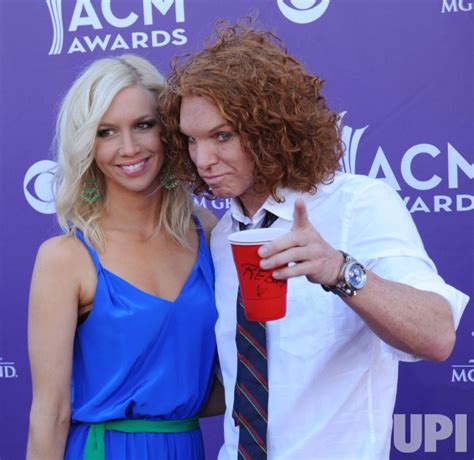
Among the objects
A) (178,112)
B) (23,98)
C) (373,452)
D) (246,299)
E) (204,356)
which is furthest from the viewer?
(23,98)

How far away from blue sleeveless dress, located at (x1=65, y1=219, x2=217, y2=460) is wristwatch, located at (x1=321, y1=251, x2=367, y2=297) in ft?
2.71

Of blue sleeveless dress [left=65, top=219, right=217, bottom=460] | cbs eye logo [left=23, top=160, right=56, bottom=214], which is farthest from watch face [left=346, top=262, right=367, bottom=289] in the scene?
cbs eye logo [left=23, top=160, right=56, bottom=214]

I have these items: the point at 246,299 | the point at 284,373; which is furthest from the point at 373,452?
the point at 246,299

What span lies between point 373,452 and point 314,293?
0.38m

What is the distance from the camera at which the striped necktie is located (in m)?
1.90

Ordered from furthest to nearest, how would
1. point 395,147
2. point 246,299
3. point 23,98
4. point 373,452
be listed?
point 23,98 → point 395,147 → point 373,452 → point 246,299

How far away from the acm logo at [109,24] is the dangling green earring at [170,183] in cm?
98

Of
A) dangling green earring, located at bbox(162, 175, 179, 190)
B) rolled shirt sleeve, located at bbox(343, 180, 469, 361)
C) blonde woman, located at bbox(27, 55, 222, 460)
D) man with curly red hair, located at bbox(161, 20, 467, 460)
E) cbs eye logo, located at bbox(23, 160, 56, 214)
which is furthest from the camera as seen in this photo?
cbs eye logo, located at bbox(23, 160, 56, 214)

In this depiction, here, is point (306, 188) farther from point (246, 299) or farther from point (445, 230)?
point (445, 230)

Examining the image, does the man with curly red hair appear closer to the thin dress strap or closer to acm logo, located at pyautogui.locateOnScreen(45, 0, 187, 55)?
the thin dress strap

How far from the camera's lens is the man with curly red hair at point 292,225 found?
5.93ft

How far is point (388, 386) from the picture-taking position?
74.3 inches

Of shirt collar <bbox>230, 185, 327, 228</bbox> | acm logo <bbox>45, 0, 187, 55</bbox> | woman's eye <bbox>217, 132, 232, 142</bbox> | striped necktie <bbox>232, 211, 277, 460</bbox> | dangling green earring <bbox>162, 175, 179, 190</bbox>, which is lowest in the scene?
striped necktie <bbox>232, 211, 277, 460</bbox>

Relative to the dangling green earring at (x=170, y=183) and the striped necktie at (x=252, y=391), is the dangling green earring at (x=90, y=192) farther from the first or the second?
the striped necktie at (x=252, y=391)
